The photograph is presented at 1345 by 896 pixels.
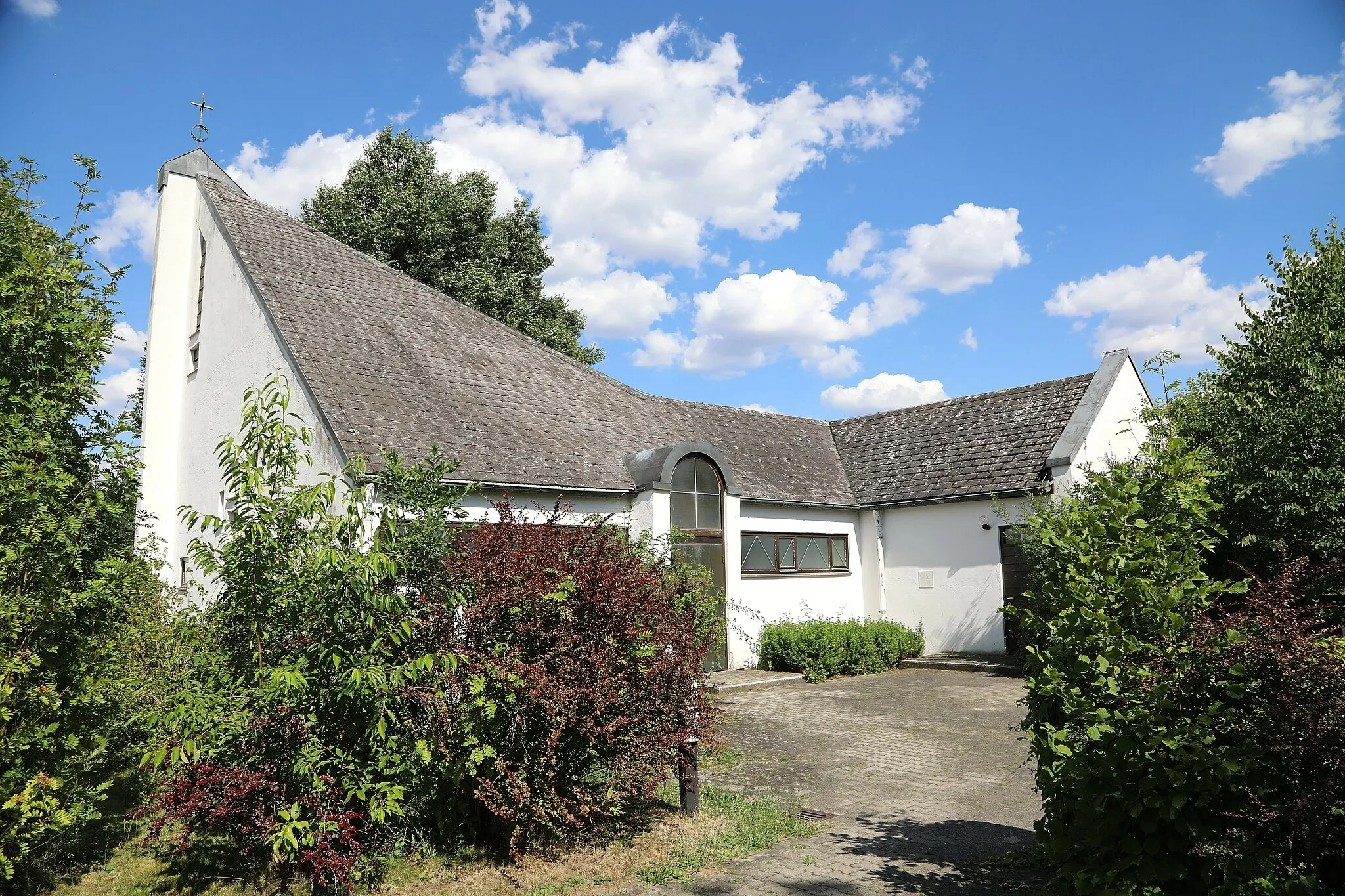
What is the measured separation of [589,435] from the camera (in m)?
16.2

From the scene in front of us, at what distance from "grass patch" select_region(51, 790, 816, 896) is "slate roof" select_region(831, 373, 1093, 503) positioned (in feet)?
43.2

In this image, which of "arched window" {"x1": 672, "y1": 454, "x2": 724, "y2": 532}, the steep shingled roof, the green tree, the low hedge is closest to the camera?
the steep shingled roof

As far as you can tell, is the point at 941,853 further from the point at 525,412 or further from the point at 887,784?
the point at 525,412

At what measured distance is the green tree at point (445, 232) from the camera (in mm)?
27078

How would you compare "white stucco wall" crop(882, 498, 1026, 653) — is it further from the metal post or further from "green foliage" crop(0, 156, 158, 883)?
"green foliage" crop(0, 156, 158, 883)

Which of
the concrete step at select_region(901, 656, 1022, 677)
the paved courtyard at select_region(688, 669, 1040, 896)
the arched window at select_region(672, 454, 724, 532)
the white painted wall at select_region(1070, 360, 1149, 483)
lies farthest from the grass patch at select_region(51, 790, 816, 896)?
the white painted wall at select_region(1070, 360, 1149, 483)

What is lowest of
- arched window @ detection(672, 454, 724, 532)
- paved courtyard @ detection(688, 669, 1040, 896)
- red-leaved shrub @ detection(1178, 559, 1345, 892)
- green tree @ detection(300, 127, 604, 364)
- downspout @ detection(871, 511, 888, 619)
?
paved courtyard @ detection(688, 669, 1040, 896)

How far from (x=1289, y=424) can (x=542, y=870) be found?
10.5 m

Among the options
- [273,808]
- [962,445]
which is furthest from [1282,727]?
[962,445]

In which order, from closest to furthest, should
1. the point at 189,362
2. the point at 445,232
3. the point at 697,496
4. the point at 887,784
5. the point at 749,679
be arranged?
the point at 887,784 < the point at 189,362 < the point at 749,679 < the point at 697,496 < the point at 445,232

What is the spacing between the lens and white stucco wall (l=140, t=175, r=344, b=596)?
549 inches

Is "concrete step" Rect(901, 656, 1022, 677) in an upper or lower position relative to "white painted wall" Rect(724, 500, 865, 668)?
lower

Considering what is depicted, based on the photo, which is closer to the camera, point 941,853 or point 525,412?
point 941,853

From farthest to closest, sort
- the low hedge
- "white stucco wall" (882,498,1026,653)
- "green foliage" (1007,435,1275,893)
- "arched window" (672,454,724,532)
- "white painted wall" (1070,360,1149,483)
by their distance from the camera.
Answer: "white stucco wall" (882,498,1026,653) < "white painted wall" (1070,360,1149,483) < the low hedge < "arched window" (672,454,724,532) < "green foliage" (1007,435,1275,893)
